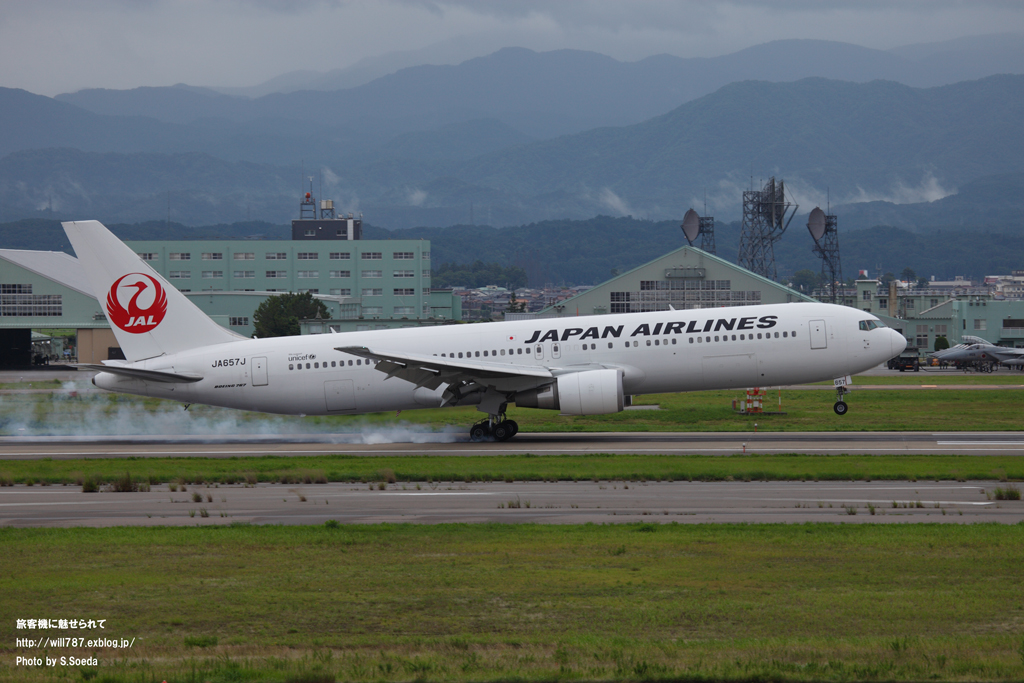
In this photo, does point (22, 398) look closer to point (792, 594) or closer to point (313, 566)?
point (313, 566)

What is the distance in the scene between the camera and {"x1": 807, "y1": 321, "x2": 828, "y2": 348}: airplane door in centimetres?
3559

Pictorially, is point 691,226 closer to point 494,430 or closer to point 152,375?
point 494,430

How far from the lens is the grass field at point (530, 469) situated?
82.1ft

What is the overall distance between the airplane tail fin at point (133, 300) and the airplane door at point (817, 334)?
76.0 ft

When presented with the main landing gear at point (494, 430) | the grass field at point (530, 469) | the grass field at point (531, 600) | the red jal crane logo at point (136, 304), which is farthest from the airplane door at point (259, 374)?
the grass field at point (531, 600)

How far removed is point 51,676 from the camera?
33.9ft

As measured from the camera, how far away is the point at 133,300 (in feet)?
121

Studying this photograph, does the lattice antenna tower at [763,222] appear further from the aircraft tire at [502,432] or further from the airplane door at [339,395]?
the airplane door at [339,395]

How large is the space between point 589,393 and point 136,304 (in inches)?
696

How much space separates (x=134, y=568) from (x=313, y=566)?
282cm

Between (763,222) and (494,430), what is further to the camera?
(763,222)

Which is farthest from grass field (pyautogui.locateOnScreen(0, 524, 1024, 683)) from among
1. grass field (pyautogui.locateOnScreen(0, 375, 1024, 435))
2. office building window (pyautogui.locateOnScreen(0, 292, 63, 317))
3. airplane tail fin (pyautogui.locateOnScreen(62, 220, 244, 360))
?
office building window (pyautogui.locateOnScreen(0, 292, 63, 317))

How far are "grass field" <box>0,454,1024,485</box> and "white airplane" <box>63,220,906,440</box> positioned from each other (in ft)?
17.4

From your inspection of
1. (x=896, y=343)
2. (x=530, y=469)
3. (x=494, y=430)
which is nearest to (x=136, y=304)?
(x=494, y=430)
